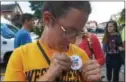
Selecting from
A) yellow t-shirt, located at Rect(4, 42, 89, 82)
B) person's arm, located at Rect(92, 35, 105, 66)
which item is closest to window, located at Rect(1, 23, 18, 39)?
person's arm, located at Rect(92, 35, 105, 66)

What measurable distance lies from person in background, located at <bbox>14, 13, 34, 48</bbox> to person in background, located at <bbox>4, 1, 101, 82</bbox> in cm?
363

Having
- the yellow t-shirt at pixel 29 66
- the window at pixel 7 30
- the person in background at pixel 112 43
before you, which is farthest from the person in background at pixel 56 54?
the window at pixel 7 30

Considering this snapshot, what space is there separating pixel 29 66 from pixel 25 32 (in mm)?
3873

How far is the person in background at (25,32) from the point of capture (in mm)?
5438

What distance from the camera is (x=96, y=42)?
423 centimetres

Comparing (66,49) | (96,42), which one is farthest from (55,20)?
(96,42)

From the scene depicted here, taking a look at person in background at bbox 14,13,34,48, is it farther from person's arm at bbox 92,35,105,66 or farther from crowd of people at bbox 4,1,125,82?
crowd of people at bbox 4,1,125,82

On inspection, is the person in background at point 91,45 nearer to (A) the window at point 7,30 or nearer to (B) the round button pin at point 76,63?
(B) the round button pin at point 76,63

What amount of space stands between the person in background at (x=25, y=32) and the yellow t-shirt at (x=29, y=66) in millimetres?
3616

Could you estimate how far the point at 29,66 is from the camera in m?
1.72

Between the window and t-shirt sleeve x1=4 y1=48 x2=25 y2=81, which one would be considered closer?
t-shirt sleeve x1=4 y1=48 x2=25 y2=81

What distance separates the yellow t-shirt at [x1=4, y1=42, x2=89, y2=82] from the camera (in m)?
1.71

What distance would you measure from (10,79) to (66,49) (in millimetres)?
311

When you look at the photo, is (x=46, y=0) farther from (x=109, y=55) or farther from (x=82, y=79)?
(x=109, y=55)
